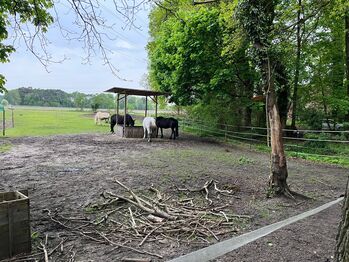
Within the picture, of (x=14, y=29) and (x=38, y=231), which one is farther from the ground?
(x=14, y=29)

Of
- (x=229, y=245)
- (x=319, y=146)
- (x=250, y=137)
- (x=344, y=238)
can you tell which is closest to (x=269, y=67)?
(x=229, y=245)

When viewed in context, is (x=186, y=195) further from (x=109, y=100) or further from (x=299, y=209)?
(x=109, y=100)

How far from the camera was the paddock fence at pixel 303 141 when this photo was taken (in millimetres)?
9672

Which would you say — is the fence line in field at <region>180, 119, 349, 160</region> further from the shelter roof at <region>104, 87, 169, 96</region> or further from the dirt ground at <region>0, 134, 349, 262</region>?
the shelter roof at <region>104, 87, 169, 96</region>

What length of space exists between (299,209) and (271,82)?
2.38m

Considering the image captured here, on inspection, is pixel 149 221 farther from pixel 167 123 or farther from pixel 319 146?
pixel 167 123

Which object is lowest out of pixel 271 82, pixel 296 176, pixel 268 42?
pixel 296 176

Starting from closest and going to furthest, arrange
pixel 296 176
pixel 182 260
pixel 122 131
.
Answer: pixel 182 260, pixel 296 176, pixel 122 131

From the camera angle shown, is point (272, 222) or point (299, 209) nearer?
point (272, 222)

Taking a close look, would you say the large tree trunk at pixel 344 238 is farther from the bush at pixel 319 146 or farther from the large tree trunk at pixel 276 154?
the bush at pixel 319 146

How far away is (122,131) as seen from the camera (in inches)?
535

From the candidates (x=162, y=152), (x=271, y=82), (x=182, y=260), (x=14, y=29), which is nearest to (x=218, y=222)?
(x=182, y=260)

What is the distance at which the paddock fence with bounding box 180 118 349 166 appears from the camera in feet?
31.7

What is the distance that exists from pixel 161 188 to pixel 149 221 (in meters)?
1.53
